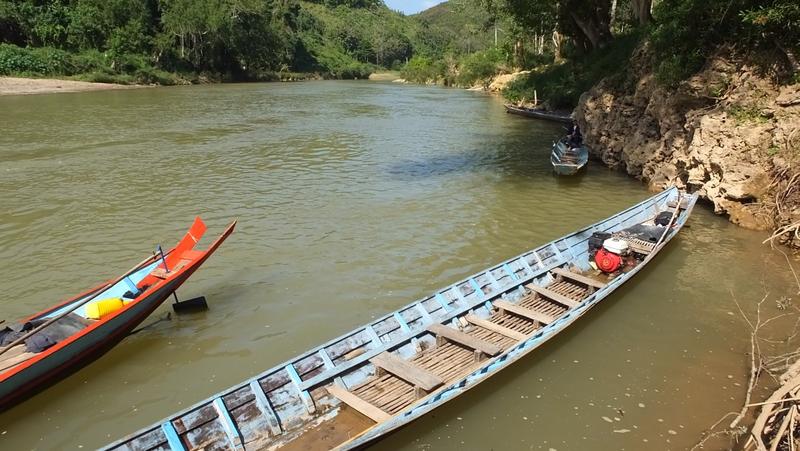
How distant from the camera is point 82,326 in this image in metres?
6.60

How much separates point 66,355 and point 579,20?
26309 millimetres

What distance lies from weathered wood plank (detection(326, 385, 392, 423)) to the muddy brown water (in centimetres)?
45

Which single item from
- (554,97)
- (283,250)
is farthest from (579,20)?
(283,250)

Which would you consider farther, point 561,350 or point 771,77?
point 771,77

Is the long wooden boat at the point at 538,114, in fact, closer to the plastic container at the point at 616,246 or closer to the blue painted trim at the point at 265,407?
the plastic container at the point at 616,246

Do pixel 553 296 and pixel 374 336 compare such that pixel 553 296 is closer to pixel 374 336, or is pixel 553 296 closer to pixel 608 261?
pixel 608 261

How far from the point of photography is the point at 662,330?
295 inches

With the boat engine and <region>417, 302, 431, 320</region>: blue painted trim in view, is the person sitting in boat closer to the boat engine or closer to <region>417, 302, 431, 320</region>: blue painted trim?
the boat engine

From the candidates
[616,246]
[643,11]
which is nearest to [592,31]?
[643,11]

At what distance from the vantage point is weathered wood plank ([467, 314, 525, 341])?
6676 mm

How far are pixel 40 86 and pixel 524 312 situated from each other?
51.2 m

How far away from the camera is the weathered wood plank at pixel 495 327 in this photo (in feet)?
21.9

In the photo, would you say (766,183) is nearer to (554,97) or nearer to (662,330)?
(662,330)

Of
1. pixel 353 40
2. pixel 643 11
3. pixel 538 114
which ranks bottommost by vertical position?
pixel 538 114
